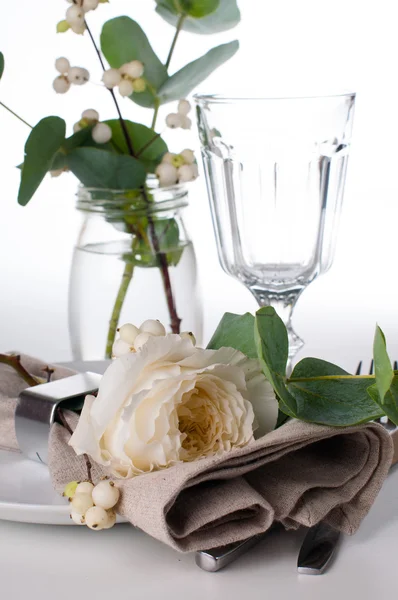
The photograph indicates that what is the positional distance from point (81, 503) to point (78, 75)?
0.47 metres

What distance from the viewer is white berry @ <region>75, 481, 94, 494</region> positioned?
53 centimetres

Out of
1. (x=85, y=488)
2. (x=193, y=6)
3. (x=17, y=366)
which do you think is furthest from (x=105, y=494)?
(x=193, y=6)

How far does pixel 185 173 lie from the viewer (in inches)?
34.6

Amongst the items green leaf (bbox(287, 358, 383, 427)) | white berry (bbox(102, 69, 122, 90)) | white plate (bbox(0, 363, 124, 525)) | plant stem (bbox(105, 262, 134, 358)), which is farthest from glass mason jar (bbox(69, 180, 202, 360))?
green leaf (bbox(287, 358, 383, 427))

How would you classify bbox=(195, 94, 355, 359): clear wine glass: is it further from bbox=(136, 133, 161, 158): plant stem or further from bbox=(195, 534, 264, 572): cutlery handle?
bbox=(195, 534, 264, 572): cutlery handle

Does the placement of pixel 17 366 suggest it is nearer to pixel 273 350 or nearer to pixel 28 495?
pixel 28 495

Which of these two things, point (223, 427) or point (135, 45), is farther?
point (135, 45)

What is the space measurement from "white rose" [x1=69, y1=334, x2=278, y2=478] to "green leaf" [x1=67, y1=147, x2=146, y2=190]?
354 millimetres

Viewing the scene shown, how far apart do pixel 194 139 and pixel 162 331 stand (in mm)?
1327

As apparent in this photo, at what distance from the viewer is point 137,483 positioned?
52 cm

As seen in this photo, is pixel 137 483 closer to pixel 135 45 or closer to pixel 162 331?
Result: pixel 162 331

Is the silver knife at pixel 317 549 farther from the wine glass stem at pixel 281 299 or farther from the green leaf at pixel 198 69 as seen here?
the green leaf at pixel 198 69

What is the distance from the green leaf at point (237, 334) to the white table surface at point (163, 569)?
0.12 m

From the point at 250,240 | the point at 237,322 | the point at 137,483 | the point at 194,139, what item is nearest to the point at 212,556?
the point at 137,483
